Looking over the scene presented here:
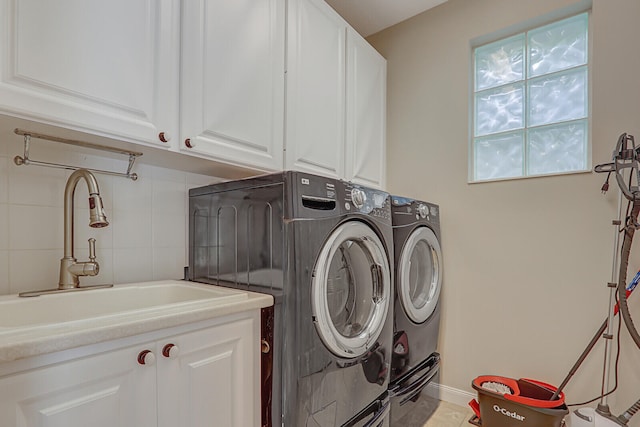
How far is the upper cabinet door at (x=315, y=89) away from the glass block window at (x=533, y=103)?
3.30 feet

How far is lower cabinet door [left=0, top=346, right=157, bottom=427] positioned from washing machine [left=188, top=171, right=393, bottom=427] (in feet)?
1.49

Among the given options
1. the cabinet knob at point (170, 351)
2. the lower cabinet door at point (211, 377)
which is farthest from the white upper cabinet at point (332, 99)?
the cabinet knob at point (170, 351)

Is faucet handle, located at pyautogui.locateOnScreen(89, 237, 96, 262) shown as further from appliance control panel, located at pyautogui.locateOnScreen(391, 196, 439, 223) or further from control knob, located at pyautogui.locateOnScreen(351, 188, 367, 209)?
appliance control panel, located at pyautogui.locateOnScreen(391, 196, 439, 223)

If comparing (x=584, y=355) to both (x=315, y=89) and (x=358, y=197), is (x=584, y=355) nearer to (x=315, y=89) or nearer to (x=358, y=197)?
(x=358, y=197)

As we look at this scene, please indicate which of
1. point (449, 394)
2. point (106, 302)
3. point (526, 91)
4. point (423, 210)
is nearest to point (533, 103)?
point (526, 91)

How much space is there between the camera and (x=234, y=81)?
1.43 meters

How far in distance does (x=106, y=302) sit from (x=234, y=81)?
1041mm

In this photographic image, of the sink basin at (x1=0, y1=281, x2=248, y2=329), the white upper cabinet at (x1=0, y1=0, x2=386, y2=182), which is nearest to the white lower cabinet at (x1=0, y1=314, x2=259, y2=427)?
the sink basin at (x1=0, y1=281, x2=248, y2=329)

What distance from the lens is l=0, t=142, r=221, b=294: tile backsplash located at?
1185 millimetres

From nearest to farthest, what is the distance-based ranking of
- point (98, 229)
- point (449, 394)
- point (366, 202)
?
point (98, 229) < point (366, 202) < point (449, 394)

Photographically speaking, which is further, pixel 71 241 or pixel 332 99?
pixel 332 99

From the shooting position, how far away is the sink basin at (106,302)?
1.03 metres

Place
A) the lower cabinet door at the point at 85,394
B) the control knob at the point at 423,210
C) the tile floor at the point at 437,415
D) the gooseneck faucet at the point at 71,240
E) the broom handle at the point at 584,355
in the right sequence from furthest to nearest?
the control knob at the point at 423,210, the tile floor at the point at 437,415, the broom handle at the point at 584,355, the gooseneck faucet at the point at 71,240, the lower cabinet door at the point at 85,394

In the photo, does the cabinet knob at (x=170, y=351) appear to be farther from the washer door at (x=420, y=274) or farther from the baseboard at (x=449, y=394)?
the baseboard at (x=449, y=394)
